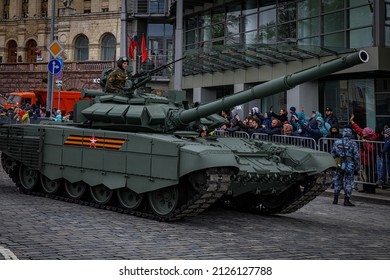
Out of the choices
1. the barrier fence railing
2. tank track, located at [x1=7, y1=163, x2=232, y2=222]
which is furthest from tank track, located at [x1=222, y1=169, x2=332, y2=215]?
the barrier fence railing

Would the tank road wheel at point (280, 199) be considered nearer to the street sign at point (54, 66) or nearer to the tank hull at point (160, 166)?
the tank hull at point (160, 166)

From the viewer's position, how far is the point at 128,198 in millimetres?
11164

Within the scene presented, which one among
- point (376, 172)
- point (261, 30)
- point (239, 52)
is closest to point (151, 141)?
point (376, 172)

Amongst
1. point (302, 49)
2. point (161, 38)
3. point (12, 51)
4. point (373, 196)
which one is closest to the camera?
point (373, 196)

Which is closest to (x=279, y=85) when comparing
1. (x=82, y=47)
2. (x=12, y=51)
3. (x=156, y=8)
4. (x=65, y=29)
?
(x=156, y=8)

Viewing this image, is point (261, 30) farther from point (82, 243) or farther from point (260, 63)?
point (82, 243)

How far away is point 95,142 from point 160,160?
195cm

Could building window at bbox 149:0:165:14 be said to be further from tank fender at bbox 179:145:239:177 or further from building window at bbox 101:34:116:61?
tank fender at bbox 179:145:239:177

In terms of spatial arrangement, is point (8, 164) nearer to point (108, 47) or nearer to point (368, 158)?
point (368, 158)

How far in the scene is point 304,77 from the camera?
912cm

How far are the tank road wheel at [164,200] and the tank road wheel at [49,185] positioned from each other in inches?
115

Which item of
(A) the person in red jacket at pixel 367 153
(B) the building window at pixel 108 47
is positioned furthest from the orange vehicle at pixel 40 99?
(A) the person in red jacket at pixel 367 153

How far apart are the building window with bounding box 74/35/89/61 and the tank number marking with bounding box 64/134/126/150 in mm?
51093

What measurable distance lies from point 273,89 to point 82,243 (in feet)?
12.2
